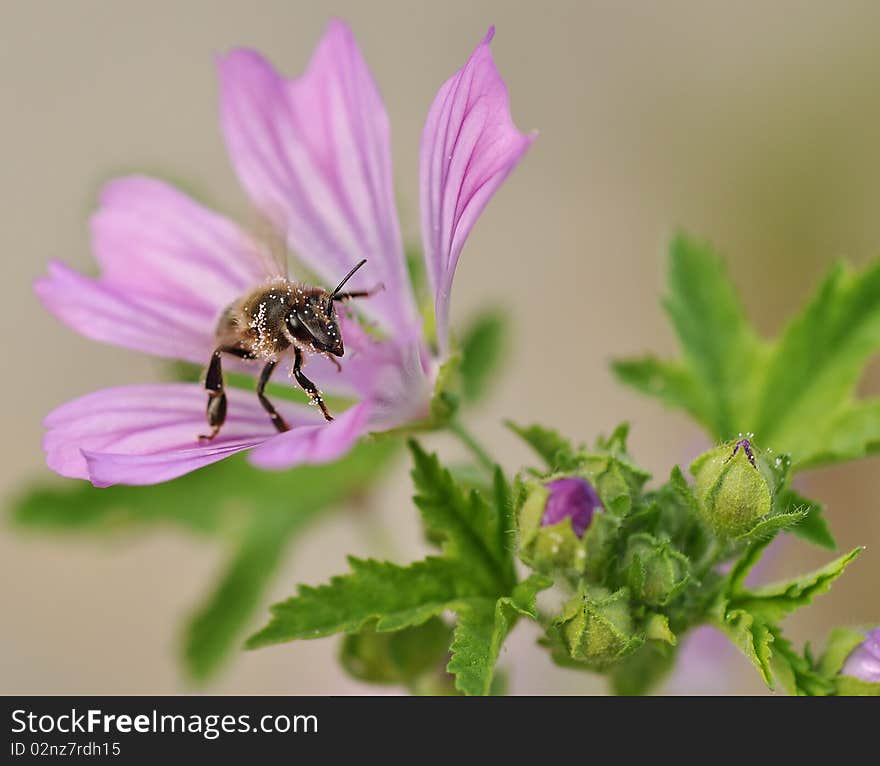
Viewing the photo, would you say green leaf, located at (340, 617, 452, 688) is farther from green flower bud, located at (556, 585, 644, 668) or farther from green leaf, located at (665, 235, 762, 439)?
green leaf, located at (665, 235, 762, 439)

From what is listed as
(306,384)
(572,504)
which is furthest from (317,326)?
(572,504)

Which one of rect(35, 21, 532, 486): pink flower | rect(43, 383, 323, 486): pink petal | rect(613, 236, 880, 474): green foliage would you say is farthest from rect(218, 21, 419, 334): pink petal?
rect(613, 236, 880, 474): green foliage

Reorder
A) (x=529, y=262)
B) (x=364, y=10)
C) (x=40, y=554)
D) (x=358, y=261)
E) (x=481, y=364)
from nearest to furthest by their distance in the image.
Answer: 1. (x=358, y=261)
2. (x=481, y=364)
3. (x=40, y=554)
4. (x=529, y=262)
5. (x=364, y=10)

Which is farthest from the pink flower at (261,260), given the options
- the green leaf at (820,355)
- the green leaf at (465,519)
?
the green leaf at (820,355)

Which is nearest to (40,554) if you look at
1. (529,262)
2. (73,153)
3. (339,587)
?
(73,153)

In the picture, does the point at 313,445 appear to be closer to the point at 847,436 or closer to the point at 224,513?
the point at 847,436
